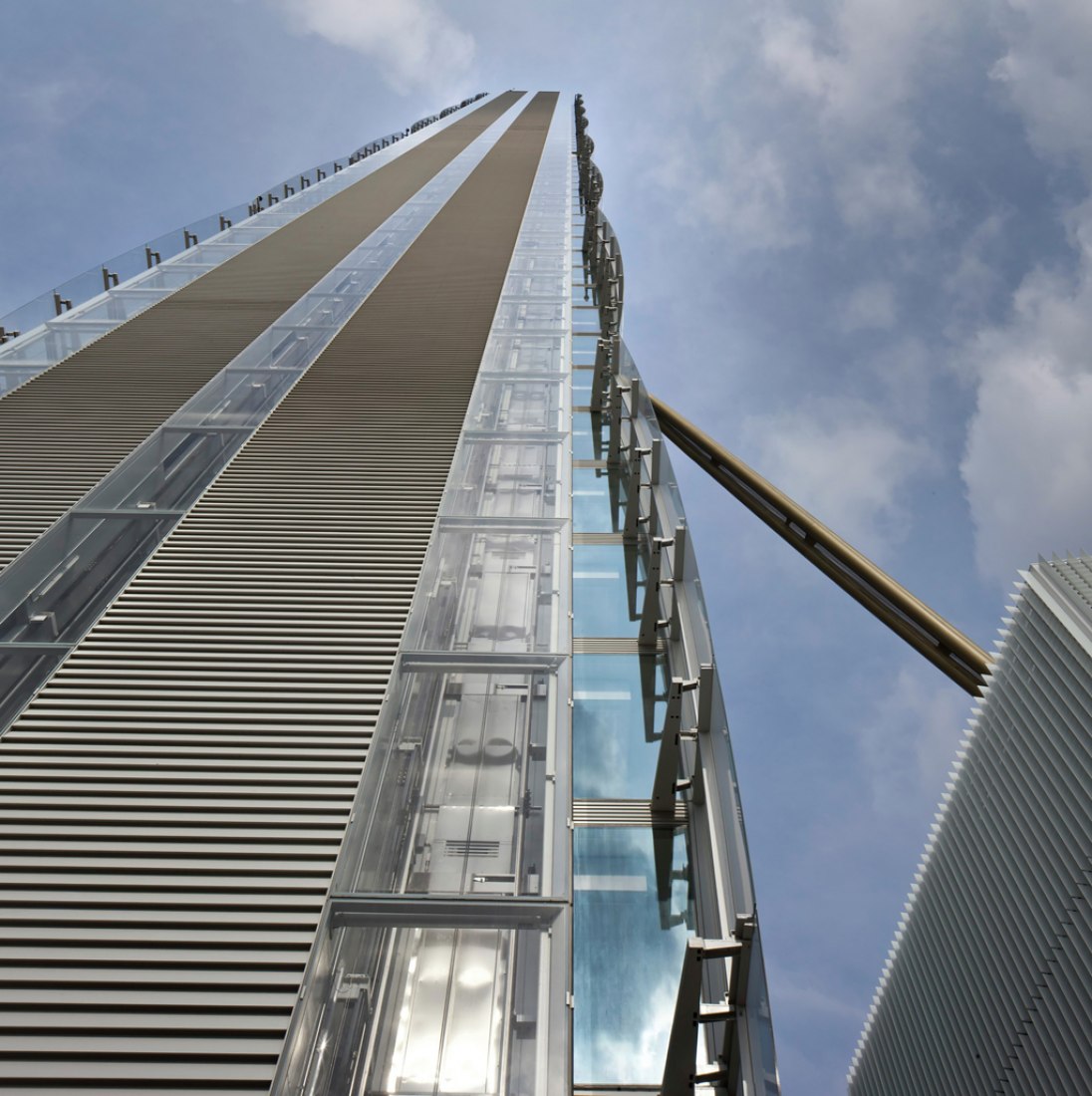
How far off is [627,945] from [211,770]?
75.2 inches

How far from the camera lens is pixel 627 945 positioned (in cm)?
378

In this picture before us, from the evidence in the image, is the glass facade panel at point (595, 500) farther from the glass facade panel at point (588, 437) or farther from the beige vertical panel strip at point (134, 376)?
the beige vertical panel strip at point (134, 376)

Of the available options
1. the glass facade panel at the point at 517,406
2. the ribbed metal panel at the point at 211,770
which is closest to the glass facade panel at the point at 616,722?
the ribbed metal panel at the point at 211,770

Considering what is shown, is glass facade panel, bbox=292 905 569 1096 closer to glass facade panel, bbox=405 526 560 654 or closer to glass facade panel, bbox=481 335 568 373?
glass facade panel, bbox=405 526 560 654

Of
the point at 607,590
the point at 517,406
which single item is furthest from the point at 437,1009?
the point at 517,406

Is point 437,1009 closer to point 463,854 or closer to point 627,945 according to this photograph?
point 463,854

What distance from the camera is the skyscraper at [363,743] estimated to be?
3160mm

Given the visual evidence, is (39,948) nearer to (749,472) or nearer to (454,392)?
(454,392)

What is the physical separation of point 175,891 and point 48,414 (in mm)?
6290

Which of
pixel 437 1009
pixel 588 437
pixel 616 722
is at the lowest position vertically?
pixel 437 1009

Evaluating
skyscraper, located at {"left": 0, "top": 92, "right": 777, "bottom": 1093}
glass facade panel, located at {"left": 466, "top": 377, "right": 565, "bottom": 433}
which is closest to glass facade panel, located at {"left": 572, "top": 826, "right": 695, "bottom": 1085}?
skyscraper, located at {"left": 0, "top": 92, "right": 777, "bottom": 1093}

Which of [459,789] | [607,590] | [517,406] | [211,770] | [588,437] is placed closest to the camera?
[459,789]

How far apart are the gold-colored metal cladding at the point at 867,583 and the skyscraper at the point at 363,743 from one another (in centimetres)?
424

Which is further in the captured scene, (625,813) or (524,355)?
(524,355)
